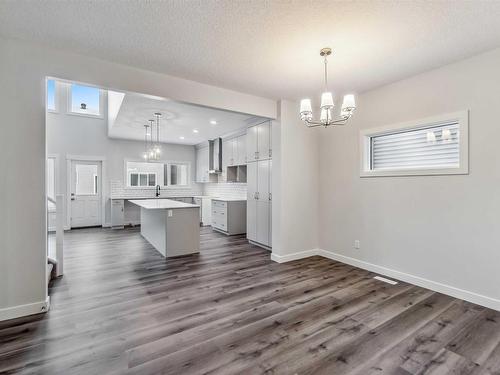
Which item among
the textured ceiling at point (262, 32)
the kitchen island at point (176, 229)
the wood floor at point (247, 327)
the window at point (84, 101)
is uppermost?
the window at point (84, 101)

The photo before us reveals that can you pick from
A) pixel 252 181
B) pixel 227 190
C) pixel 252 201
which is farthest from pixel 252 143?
pixel 227 190

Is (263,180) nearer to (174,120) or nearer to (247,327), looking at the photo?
(174,120)

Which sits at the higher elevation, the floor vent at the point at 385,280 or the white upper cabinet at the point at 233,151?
the white upper cabinet at the point at 233,151

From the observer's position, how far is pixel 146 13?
203 cm

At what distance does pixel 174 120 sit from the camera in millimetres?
5418

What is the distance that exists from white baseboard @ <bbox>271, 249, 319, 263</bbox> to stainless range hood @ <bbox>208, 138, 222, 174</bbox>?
3.74m

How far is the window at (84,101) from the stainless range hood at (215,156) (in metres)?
3.42

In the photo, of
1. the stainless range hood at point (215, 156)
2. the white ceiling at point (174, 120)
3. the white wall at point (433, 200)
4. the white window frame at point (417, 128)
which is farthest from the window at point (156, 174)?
the white window frame at point (417, 128)

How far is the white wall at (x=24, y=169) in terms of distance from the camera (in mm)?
2365

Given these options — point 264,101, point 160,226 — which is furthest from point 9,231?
point 264,101

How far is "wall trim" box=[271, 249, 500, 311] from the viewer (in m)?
2.64

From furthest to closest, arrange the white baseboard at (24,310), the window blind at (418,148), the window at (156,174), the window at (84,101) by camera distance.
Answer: the window at (156,174) < the window at (84,101) < the window blind at (418,148) < the white baseboard at (24,310)

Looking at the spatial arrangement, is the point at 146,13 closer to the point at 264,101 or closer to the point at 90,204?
the point at 264,101

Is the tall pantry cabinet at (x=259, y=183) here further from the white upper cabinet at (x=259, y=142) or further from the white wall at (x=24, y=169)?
the white wall at (x=24, y=169)
